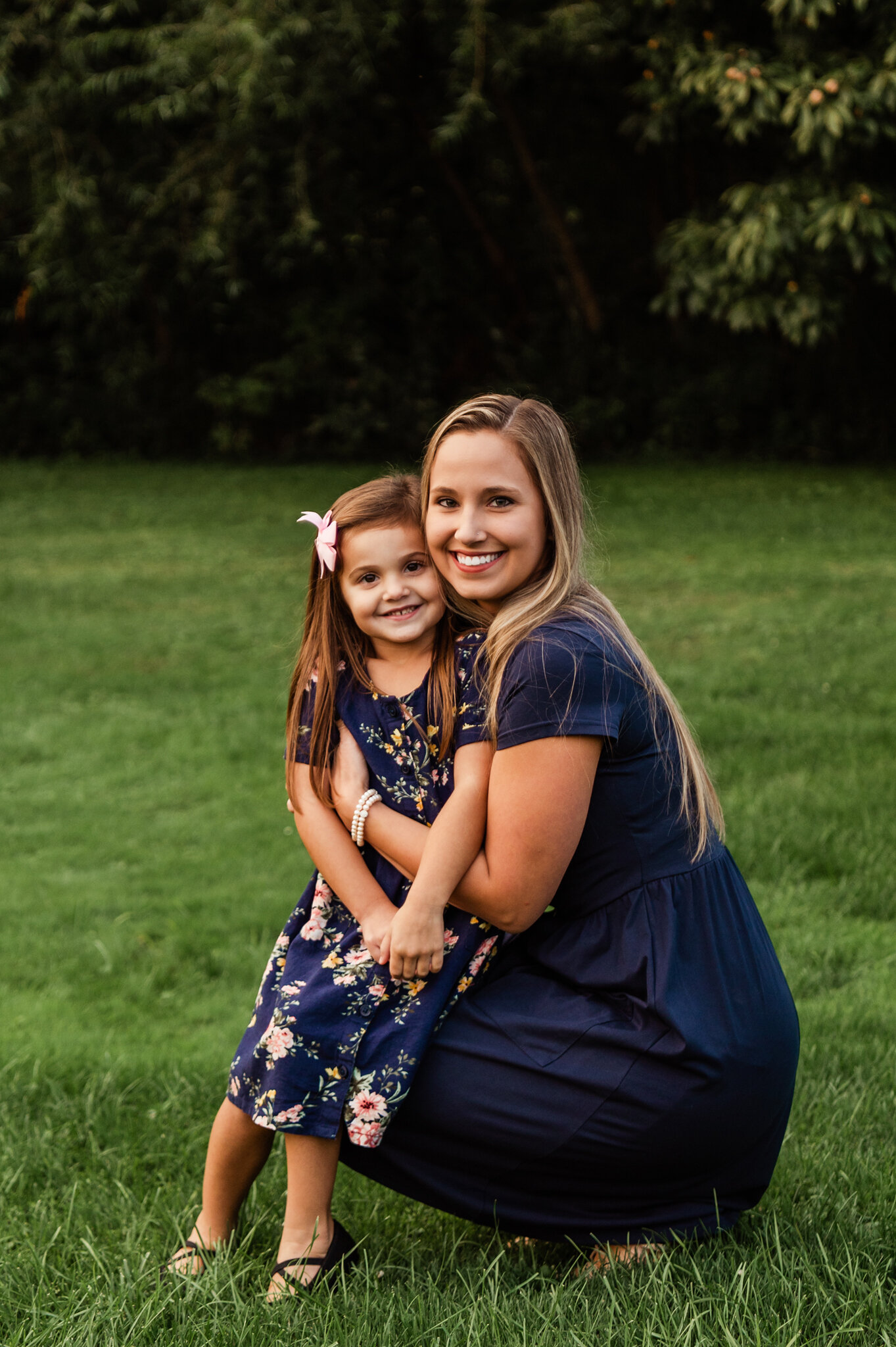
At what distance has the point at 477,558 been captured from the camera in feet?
7.30

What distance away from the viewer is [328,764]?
90.4 inches

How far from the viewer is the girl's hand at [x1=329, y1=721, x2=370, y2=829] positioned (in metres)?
2.26

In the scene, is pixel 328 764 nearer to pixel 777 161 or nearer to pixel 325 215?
pixel 777 161

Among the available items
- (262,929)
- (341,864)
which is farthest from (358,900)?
(262,929)

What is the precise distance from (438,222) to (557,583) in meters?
16.2

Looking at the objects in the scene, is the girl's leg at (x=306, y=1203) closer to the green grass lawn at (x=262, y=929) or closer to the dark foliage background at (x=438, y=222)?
the green grass lawn at (x=262, y=929)

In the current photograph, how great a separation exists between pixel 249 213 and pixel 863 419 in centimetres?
694

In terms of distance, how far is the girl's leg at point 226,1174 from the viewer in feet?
7.51

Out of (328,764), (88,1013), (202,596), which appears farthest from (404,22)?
(328,764)

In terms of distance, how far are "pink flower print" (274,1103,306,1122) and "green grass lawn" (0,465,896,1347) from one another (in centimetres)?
27

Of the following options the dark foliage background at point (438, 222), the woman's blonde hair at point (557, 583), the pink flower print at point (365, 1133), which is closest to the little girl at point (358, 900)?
the pink flower print at point (365, 1133)

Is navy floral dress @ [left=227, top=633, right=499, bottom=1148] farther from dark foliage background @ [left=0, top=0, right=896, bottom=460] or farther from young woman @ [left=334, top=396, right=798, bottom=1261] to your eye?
dark foliage background @ [left=0, top=0, right=896, bottom=460]

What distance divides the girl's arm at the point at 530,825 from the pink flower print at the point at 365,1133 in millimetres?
362

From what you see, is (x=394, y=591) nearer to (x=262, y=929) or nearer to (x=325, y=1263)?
(x=325, y=1263)
